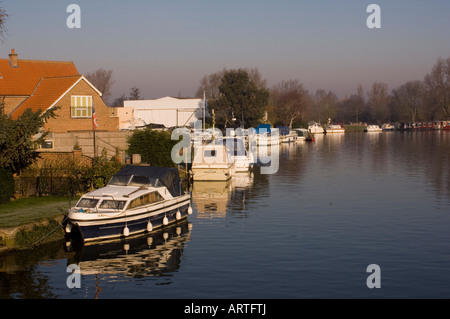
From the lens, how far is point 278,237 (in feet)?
103

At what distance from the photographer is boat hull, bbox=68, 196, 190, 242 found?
1115 inches

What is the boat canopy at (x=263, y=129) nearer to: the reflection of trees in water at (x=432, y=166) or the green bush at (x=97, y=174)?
the reflection of trees in water at (x=432, y=166)

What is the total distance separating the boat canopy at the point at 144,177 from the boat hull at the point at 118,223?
1.34 m

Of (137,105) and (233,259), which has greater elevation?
(137,105)

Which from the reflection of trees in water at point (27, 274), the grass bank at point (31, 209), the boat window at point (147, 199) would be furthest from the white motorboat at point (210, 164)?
the reflection of trees in water at point (27, 274)

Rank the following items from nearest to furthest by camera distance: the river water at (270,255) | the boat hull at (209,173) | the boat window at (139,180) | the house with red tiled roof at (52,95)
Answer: the river water at (270,255) → the boat window at (139,180) → the boat hull at (209,173) → the house with red tiled roof at (52,95)

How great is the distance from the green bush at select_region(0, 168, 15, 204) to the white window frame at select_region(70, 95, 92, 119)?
2432cm

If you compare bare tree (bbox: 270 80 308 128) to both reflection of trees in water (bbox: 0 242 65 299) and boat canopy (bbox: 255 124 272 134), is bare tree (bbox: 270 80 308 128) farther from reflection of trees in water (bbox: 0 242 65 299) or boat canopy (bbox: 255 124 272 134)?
reflection of trees in water (bbox: 0 242 65 299)

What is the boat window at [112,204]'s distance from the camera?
1157 inches
